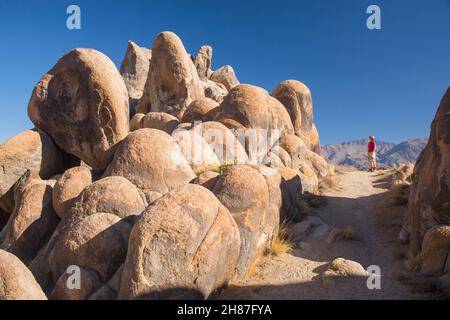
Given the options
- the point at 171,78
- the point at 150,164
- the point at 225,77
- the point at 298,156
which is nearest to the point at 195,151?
the point at 150,164

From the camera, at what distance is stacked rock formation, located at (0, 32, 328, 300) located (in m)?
5.60

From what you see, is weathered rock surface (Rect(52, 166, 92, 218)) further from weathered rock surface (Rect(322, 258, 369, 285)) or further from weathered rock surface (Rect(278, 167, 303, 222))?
weathered rock surface (Rect(322, 258, 369, 285))

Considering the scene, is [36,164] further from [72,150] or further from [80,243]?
[80,243]

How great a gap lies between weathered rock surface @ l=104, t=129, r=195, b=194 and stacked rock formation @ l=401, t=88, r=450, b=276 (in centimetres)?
546

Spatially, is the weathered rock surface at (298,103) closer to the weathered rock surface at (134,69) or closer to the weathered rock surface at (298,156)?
the weathered rock surface at (298,156)

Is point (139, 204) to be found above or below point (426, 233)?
above

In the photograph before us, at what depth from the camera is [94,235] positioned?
20.7ft

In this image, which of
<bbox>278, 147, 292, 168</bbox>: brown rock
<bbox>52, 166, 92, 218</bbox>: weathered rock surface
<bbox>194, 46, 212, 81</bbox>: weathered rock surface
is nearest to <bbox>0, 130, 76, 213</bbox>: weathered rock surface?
<bbox>52, 166, 92, 218</bbox>: weathered rock surface

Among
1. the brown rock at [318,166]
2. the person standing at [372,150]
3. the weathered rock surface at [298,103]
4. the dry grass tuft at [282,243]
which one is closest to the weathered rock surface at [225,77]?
the weathered rock surface at [298,103]

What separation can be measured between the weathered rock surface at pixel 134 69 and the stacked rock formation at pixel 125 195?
19.0m

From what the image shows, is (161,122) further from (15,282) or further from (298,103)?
(15,282)

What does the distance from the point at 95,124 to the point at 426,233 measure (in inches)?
349
